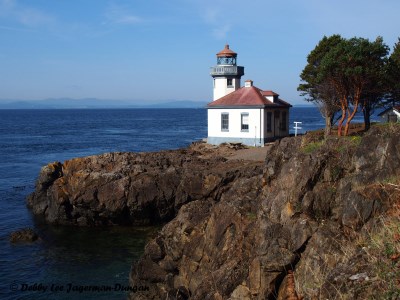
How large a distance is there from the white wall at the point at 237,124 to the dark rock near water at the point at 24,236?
17741 mm

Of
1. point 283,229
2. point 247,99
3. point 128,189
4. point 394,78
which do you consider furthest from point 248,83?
point 283,229

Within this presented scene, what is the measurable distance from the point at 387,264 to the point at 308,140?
27.3 feet

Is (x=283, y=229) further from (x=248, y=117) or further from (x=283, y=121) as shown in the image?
(x=283, y=121)

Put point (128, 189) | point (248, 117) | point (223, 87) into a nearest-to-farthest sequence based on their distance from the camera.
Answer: point (128, 189), point (248, 117), point (223, 87)

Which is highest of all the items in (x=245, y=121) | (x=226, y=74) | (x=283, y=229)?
(x=226, y=74)

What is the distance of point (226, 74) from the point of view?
38688 mm

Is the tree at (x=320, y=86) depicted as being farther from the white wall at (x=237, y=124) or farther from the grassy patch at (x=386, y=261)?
the grassy patch at (x=386, y=261)

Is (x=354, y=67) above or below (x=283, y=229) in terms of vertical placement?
above

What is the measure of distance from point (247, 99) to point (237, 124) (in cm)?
212

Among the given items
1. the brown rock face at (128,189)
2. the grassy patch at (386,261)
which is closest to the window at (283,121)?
the brown rock face at (128,189)

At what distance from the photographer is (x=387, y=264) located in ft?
19.3

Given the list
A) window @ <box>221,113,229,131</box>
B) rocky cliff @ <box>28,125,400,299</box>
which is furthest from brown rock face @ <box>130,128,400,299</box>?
window @ <box>221,113,229,131</box>

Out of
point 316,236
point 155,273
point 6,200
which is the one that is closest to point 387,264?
point 316,236

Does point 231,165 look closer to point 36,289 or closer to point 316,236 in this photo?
point 36,289
